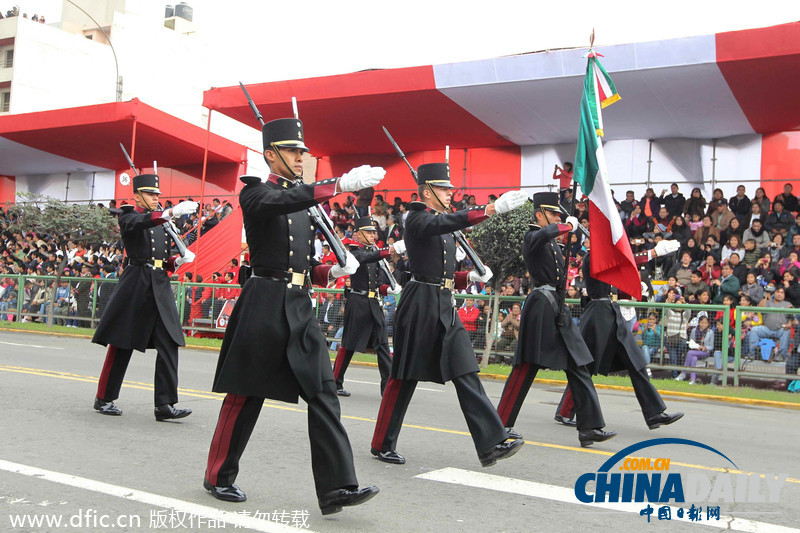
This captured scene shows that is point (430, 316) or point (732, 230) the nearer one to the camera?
point (430, 316)

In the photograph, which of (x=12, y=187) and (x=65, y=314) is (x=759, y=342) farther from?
(x=12, y=187)

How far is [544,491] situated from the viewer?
486cm

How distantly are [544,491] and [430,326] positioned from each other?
144cm

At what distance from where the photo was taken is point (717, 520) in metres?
4.26

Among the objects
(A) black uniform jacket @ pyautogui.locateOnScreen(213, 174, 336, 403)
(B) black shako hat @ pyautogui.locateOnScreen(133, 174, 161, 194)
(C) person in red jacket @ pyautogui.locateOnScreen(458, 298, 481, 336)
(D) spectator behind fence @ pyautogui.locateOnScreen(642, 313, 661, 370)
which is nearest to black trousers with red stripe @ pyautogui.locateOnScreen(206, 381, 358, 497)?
(A) black uniform jacket @ pyautogui.locateOnScreen(213, 174, 336, 403)

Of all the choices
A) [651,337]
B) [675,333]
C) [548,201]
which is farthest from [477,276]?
[675,333]

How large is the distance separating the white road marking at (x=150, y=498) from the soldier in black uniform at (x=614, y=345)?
167 inches

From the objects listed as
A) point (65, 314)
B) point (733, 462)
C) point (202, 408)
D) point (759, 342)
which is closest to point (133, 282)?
point (202, 408)

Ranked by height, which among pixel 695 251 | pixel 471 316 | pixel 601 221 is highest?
pixel 695 251

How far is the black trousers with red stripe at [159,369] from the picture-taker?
7070mm

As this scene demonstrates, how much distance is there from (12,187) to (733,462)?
36264mm

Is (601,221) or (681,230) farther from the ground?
(681,230)

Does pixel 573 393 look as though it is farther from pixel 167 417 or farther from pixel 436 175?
pixel 167 417

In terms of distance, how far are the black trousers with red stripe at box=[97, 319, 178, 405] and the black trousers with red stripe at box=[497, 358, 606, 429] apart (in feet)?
9.64
